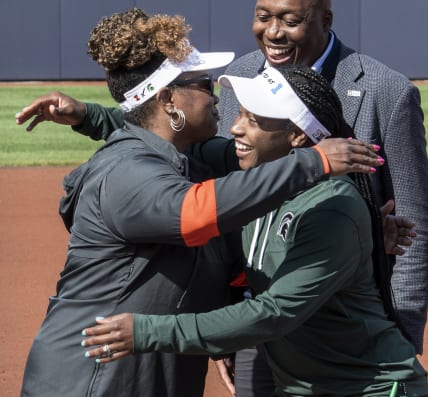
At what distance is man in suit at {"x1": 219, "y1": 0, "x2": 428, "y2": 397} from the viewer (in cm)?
384

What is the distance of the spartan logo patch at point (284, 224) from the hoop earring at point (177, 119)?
52 centimetres

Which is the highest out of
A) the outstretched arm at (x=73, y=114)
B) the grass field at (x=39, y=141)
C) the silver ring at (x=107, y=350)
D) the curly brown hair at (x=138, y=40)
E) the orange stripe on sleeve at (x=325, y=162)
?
the curly brown hair at (x=138, y=40)

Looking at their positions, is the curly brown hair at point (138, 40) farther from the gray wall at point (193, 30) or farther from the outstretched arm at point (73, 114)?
the gray wall at point (193, 30)

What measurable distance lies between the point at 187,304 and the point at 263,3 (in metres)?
1.54

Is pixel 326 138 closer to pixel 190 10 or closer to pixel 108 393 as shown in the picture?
pixel 108 393

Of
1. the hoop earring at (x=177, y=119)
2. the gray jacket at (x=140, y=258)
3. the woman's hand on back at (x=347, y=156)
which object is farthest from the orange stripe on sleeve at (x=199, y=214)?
the hoop earring at (x=177, y=119)

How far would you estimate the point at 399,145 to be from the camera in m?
3.84

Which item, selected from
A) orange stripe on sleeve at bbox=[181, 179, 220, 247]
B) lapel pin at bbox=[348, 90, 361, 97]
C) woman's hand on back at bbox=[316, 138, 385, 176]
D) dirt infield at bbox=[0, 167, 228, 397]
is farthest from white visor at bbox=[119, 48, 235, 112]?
dirt infield at bbox=[0, 167, 228, 397]

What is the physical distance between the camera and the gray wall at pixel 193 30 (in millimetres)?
19375

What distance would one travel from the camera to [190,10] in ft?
64.3

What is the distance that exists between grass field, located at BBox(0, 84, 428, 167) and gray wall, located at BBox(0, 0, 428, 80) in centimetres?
183

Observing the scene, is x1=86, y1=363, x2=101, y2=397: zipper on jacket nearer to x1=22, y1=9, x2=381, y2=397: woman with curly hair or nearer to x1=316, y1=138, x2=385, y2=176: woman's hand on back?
x1=22, y1=9, x2=381, y2=397: woman with curly hair

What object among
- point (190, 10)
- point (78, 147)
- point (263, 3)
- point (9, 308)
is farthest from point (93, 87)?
point (263, 3)

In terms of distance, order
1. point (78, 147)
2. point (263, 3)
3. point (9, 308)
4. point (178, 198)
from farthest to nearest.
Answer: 1. point (78, 147)
2. point (9, 308)
3. point (263, 3)
4. point (178, 198)
